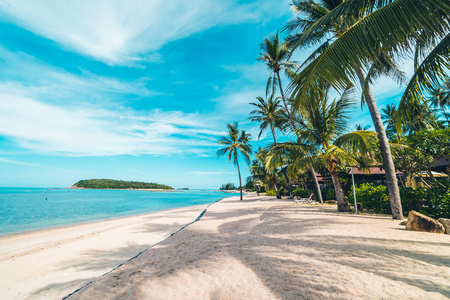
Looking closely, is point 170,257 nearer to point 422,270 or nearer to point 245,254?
point 245,254

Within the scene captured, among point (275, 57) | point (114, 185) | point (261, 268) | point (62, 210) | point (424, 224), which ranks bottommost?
point (62, 210)

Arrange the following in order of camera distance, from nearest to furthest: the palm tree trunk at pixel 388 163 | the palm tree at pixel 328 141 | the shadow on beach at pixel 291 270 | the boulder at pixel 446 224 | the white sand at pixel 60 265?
the shadow on beach at pixel 291 270 → the white sand at pixel 60 265 → the boulder at pixel 446 224 → the palm tree trunk at pixel 388 163 → the palm tree at pixel 328 141

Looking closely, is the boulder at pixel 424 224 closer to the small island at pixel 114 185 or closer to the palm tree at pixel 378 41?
the palm tree at pixel 378 41

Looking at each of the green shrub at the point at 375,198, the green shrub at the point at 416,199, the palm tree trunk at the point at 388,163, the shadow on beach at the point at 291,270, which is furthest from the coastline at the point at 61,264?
the green shrub at the point at 375,198

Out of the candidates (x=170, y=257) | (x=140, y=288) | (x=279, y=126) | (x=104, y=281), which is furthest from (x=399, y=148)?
(x=104, y=281)

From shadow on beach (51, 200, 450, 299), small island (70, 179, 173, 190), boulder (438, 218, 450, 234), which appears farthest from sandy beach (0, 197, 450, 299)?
small island (70, 179, 173, 190)

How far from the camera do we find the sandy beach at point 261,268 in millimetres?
2562

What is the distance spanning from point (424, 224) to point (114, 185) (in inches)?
6258

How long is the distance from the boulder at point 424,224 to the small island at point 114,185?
511 feet

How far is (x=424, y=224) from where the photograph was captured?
4.89 m

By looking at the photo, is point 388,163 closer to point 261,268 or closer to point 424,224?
point 424,224

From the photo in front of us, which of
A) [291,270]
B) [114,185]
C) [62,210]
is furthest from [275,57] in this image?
[114,185]

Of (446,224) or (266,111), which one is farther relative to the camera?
(266,111)

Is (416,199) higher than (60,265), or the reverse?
(416,199)
